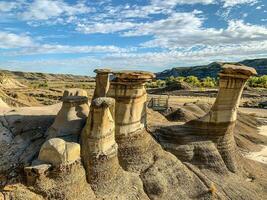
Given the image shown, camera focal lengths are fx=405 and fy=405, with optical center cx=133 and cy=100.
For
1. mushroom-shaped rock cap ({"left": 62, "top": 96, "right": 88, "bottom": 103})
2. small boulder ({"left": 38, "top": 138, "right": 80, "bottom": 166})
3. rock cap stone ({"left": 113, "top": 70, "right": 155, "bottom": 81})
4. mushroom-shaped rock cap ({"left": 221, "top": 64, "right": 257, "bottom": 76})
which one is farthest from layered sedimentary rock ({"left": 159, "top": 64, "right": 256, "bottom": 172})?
small boulder ({"left": 38, "top": 138, "right": 80, "bottom": 166})

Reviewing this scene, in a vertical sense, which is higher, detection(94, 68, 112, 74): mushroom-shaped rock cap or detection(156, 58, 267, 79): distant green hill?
detection(94, 68, 112, 74): mushroom-shaped rock cap

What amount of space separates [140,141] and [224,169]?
3.38 metres

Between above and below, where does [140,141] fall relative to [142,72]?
below

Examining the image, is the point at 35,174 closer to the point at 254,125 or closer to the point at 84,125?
the point at 84,125

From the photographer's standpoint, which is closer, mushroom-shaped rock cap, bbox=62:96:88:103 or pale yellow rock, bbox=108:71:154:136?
mushroom-shaped rock cap, bbox=62:96:88:103

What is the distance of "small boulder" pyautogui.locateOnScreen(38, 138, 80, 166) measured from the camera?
9.23 m

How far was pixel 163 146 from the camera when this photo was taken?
1345cm

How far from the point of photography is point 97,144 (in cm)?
999

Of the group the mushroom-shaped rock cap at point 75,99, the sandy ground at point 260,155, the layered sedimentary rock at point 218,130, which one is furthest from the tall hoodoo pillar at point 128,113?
the sandy ground at point 260,155

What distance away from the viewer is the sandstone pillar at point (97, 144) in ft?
32.7

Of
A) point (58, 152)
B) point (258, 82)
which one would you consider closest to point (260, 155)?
point (58, 152)

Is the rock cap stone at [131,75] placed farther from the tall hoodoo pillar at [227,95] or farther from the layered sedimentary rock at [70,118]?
the tall hoodoo pillar at [227,95]

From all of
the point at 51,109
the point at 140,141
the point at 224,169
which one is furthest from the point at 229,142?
the point at 51,109

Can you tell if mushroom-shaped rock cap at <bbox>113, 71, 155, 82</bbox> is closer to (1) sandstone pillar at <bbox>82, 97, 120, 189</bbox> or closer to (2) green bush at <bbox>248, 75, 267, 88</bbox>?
(1) sandstone pillar at <bbox>82, 97, 120, 189</bbox>
